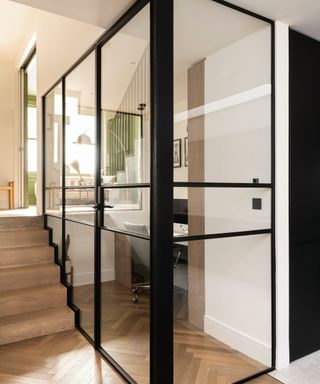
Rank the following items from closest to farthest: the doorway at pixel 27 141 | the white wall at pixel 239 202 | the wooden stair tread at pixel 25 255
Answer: the white wall at pixel 239 202
the wooden stair tread at pixel 25 255
the doorway at pixel 27 141

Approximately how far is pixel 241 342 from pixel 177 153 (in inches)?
58.0

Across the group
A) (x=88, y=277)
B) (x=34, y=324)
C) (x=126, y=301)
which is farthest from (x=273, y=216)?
(x=34, y=324)

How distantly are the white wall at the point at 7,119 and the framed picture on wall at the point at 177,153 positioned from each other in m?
5.33

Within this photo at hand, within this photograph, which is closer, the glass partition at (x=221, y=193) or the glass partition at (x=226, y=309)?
the glass partition at (x=221, y=193)

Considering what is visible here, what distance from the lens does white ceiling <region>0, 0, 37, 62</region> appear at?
481 cm

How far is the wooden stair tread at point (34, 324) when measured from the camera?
275 cm

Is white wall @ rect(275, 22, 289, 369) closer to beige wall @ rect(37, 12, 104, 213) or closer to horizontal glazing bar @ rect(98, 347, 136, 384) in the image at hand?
horizontal glazing bar @ rect(98, 347, 136, 384)

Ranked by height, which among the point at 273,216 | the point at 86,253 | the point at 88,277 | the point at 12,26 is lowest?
the point at 88,277

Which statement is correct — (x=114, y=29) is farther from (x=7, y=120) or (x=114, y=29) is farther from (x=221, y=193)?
(x=7, y=120)

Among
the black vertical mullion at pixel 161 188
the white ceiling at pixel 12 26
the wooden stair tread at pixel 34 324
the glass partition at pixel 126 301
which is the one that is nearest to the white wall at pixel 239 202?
the black vertical mullion at pixel 161 188

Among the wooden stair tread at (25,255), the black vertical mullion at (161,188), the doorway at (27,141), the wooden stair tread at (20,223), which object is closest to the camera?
the black vertical mullion at (161,188)

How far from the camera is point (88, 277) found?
→ 114 inches

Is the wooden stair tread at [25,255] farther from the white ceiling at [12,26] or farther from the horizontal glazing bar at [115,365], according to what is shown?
the white ceiling at [12,26]

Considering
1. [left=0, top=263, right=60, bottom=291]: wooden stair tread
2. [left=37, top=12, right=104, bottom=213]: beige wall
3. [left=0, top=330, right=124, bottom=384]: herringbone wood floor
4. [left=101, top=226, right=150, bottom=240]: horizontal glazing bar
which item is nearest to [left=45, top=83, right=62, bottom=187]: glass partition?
[left=37, top=12, right=104, bottom=213]: beige wall
